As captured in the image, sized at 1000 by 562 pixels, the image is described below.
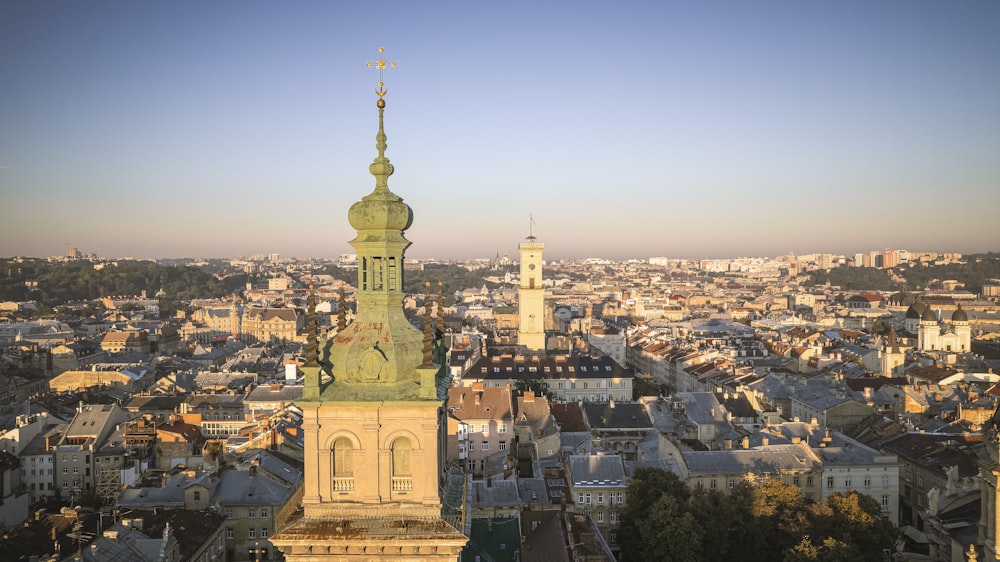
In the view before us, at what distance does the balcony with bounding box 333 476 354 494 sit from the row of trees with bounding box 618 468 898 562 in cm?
2142

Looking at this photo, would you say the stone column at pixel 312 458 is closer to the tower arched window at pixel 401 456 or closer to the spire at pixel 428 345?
the tower arched window at pixel 401 456

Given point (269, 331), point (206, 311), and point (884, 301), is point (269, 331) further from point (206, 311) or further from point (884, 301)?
point (884, 301)

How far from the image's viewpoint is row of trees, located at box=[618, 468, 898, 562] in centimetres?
3130

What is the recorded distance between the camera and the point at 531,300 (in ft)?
285

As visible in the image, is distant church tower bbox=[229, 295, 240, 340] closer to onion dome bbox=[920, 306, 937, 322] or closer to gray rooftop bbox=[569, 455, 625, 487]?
onion dome bbox=[920, 306, 937, 322]

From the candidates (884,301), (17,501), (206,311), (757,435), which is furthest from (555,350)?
(884,301)

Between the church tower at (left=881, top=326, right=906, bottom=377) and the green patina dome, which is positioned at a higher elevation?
the green patina dome

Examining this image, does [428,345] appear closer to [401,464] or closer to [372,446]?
[372,446]

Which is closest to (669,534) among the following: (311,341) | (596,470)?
(596,470)

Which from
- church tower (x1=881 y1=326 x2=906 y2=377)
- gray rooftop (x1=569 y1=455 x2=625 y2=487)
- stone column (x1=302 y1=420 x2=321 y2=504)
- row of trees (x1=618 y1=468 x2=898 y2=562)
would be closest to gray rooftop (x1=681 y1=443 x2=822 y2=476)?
row of trees (x1=618 y1=468 x2=898 y2=562)

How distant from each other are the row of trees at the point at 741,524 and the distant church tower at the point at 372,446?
69.3 ft

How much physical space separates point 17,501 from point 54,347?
6082 centimetres

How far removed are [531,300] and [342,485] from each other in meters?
74.2

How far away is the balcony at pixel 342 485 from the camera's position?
13.0m
